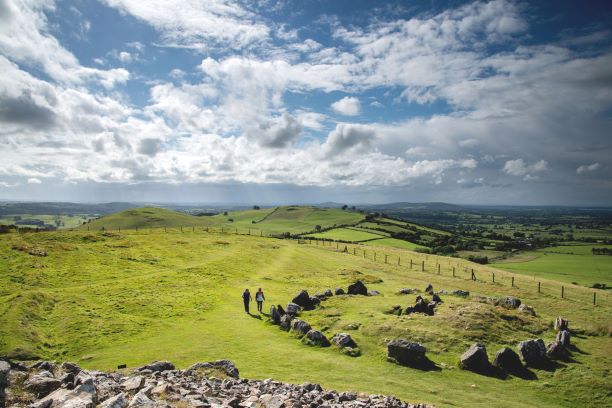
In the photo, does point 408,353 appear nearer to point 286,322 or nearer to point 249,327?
point 286,322

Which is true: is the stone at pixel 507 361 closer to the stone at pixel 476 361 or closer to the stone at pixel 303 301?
the stone at pixel 476 361

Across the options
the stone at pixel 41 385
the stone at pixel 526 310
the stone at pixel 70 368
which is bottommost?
the stone at pixel 526 310

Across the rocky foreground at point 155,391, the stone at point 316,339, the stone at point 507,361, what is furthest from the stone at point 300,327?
the stone at point 507,361

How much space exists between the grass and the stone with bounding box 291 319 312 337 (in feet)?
2.81

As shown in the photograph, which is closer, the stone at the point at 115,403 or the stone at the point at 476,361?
the stone at the point at 115,403

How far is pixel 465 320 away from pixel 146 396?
94.9 ft

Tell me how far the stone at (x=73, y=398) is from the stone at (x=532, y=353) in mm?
29216

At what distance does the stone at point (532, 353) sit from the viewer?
1096 inches

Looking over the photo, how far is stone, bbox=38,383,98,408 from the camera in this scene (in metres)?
13.9

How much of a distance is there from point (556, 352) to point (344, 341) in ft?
56.8

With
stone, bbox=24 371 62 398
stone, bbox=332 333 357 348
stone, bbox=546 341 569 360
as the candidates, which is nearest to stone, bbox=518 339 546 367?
stone, bbox=546 341 569 360

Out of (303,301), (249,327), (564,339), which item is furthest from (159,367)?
(564,339)

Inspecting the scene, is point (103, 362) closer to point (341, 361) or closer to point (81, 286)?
point (341, 361)

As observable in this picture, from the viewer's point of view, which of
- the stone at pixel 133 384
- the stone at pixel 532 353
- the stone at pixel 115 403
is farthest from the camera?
the stone at pixel 532 353
